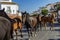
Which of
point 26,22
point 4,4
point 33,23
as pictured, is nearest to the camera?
point 26,22

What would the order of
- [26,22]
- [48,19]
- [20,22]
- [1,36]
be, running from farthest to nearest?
[48,19] → [26,22] → [20,22] → [1,36]

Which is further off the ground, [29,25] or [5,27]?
[5,27]

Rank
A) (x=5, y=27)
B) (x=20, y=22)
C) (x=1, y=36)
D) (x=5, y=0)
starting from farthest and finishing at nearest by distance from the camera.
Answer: (x=5, y=0), (x=20, y=22), (x=5, y=27), (x=1, y=36)

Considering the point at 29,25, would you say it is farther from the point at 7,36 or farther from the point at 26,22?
the point at 7,36

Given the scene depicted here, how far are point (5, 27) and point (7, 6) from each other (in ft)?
199

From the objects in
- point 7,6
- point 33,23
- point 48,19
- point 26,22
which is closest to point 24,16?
point 26,22

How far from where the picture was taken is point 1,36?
20.9 feet

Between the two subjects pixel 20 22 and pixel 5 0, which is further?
pixel 5 0

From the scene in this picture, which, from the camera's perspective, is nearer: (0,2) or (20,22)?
(20,22)

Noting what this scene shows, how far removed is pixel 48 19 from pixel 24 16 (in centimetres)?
1003

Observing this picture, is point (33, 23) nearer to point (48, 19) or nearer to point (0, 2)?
point (48, 19)

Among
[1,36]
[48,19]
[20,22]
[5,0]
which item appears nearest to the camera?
[1,36]

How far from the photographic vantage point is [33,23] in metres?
21.6

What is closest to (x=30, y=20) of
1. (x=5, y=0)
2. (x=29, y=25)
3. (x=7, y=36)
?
(x=29, y=25)
